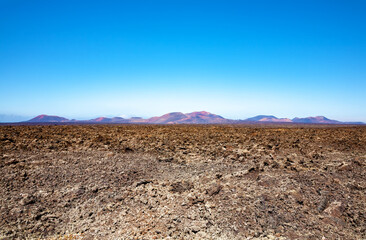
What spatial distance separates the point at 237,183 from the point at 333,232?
101 inches

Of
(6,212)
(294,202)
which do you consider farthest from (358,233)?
(6,212)

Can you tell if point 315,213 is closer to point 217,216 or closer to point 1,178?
point 217,216

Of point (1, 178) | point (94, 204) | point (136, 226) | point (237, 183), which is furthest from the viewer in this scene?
point (1, 178)

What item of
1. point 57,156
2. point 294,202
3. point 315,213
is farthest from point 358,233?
point 57,156

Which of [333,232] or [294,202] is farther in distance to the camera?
[294,202]

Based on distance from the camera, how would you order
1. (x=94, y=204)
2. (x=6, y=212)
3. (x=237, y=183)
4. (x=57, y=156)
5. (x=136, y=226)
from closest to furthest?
(x=136, y=226) → (x=6, y=212) → (x=94, y=204) → (x=237, y=183) → (x=57, y=156)

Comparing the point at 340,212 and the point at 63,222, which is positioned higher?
the point at 340,212

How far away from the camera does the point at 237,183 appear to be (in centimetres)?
636

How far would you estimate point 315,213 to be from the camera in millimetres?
4785

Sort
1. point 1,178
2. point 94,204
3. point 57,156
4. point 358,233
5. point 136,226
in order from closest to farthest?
point 358,233
point 136,226
point 94,204
point 1,178
point 57,156

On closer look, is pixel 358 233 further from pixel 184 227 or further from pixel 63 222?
pixel 63 222

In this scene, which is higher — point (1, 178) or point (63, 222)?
point (1, 178)

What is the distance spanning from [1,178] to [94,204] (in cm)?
379

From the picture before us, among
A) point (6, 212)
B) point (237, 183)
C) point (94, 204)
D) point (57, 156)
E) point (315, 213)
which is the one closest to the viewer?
point (315, 213)
